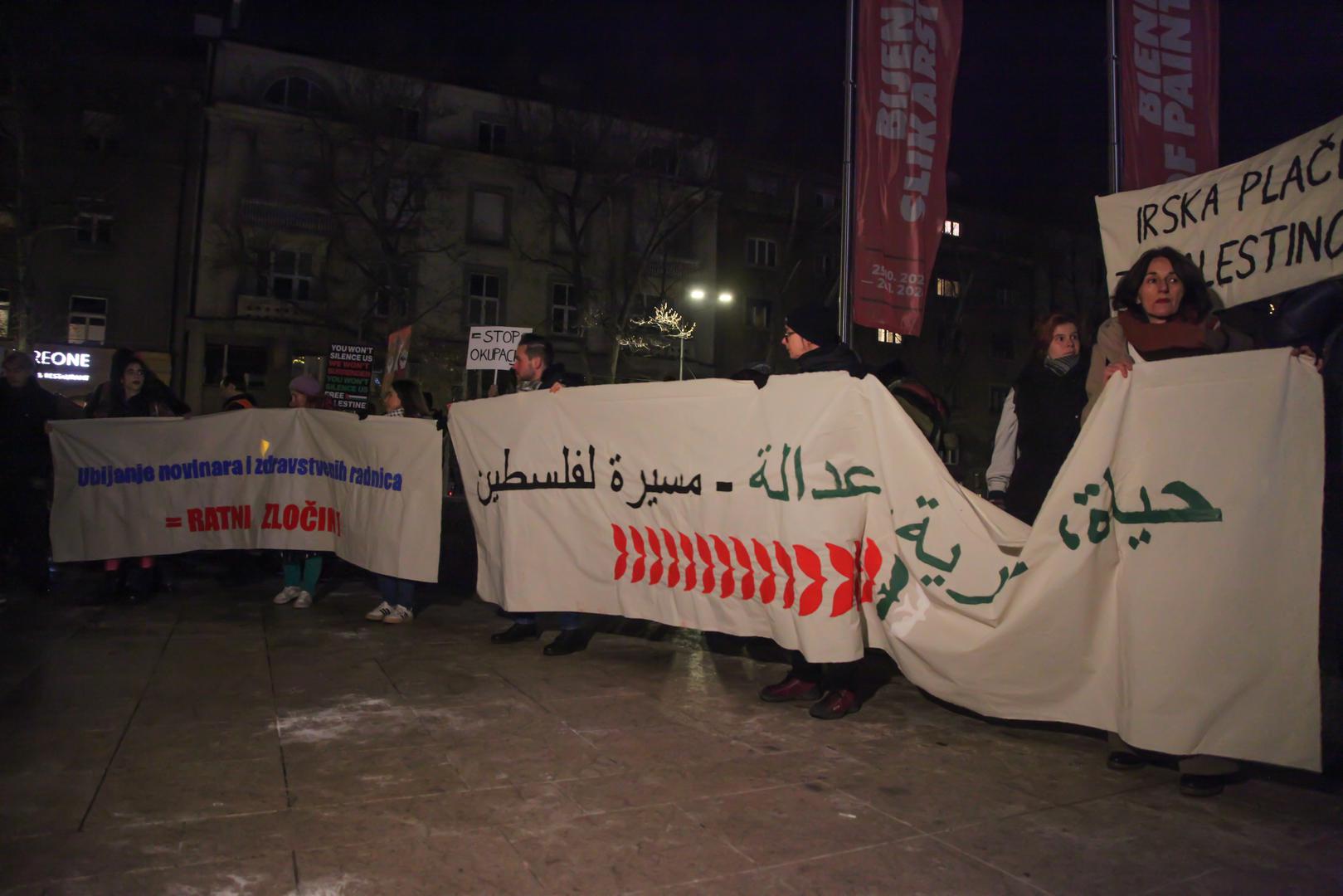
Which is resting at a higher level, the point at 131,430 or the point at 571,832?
the point at 131,430

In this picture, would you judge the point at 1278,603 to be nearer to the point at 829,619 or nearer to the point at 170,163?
the point at 829,619

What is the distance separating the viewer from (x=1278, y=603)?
3166 millimetres

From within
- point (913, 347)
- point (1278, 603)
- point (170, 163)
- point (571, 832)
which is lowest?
point (571, 832)

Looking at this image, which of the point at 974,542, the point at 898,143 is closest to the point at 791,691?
the point at 974,542

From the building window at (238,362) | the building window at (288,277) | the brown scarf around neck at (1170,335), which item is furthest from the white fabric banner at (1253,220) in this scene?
the building window at (238,362)

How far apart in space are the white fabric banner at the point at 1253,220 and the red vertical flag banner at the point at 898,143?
→ 378 centimetres

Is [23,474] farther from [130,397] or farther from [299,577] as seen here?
[299,577]

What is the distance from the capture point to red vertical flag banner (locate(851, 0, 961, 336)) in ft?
28.6

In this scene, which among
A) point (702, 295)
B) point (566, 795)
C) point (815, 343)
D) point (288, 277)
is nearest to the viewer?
point (566, 795)

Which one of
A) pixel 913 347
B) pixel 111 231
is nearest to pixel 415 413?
pixel 111 231

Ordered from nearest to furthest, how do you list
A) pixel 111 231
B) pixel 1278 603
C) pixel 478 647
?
pixel 1278 603, pixel 478 647, pixel 111 231

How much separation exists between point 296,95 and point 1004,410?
34.0 m

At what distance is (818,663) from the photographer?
4512mm

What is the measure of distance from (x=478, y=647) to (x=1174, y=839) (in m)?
4.10
